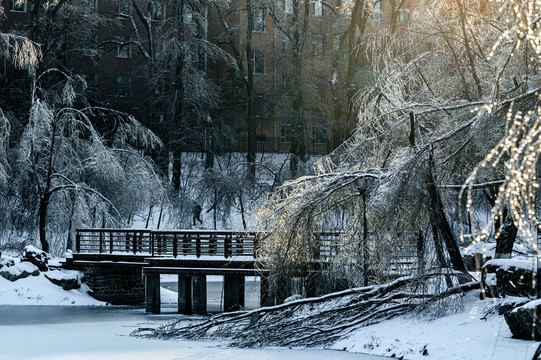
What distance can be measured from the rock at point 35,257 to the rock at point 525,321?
814 inches

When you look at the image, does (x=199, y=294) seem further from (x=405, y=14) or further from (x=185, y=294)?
(x=405, y=14)

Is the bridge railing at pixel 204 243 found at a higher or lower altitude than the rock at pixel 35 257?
higher

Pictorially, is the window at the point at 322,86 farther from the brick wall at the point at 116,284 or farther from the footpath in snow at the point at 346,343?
the footpath in snow at the point at 346,343

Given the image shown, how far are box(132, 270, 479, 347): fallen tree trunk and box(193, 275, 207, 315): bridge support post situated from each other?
10.2 metres

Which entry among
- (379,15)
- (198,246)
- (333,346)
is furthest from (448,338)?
(379,15)

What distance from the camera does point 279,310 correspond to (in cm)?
1620

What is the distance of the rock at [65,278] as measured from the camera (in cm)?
3017

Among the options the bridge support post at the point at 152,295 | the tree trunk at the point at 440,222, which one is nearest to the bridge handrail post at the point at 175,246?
the bridge support post at the point at 152,295

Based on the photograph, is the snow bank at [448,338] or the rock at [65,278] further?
the rock at [65,278]

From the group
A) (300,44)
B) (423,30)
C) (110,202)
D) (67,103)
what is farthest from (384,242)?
(300,44)

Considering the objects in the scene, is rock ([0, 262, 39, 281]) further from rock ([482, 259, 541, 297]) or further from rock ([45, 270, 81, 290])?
rock ([482, 259, 541, 297])

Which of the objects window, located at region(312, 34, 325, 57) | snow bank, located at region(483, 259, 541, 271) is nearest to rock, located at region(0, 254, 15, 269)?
window, located at region(312, 34, 325, 57)

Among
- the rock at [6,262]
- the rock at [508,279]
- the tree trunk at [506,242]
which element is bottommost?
the rock at [6,262]

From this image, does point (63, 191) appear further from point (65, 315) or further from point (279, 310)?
point (279, 310)
